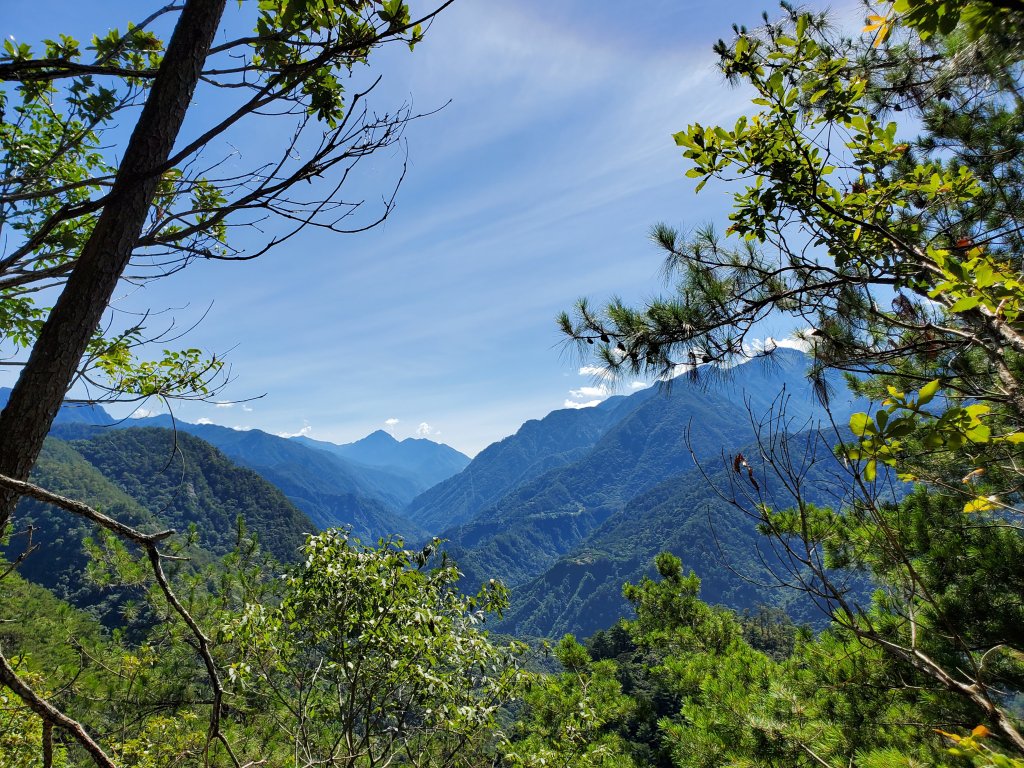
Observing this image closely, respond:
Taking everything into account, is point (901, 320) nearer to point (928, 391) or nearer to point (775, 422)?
point (775, 422)

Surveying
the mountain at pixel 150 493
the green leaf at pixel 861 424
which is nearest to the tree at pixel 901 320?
the green leaf at pixel 861 424

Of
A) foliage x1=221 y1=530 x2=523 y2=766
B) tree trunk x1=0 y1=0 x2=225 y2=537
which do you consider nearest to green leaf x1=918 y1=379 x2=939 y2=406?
tree trunk x1=0 y1=0 x2=225 y2=537

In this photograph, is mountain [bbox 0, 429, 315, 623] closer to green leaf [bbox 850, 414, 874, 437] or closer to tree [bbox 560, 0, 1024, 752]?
tree [bbox 560, 0, 1024, 752]

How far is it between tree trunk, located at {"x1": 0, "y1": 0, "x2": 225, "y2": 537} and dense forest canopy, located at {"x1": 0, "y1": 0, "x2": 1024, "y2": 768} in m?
0.01

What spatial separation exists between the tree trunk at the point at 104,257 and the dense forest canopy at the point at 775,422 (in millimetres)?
10

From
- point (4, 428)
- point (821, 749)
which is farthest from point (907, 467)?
point (4, 428)

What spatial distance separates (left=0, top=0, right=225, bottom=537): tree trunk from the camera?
1602 millimetres

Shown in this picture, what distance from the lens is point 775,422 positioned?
3107mm

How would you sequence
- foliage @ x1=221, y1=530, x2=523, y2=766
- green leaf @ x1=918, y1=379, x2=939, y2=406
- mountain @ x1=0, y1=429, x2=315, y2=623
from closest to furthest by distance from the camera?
green leaf @ x1=918, y1=379, x2=939, y2=406 < foliage @ x1=221, y1=530, x2=523, y2=766 < mountain @ x1=0, y1=429, x2=315, y2=623

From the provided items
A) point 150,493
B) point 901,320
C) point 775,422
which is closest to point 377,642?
point 775,422

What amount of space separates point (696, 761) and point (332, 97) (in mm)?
6232

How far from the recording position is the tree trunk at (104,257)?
160 centimetres

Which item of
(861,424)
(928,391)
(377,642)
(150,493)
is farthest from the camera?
(150,493)

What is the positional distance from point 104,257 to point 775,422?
3600mm
